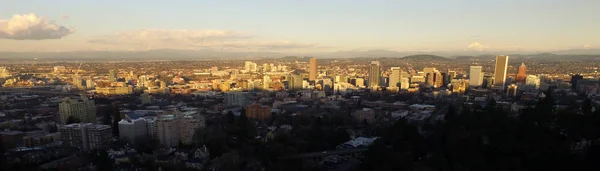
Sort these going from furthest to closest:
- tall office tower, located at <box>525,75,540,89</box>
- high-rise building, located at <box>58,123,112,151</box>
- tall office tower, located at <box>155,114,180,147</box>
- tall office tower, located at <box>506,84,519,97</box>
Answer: tall office tower, located at <box>525,75,540,89</box>
tall office tower, located at <box>506,84,519,97</box>
tall office tower, located at <box>155,114,180,147</box>
high-rise building, located at <box>58,123,112,151</box>

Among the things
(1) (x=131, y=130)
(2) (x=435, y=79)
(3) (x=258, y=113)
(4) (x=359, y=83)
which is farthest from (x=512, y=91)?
(1) (x=131, y=130)

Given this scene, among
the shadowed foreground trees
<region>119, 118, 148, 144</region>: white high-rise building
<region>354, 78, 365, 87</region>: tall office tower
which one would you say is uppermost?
the shadowed foreground trees

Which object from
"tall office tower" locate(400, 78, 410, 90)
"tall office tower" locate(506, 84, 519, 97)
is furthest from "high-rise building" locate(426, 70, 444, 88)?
"tall office tower" locate(506, 84, 519, 97)

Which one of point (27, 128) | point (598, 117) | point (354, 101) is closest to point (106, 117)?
point (27, 128)

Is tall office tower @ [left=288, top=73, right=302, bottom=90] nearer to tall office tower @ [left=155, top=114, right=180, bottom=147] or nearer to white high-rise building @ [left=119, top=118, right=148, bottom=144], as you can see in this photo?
white high-rise building @ [left=119, top=118, right=148, bottom=144]

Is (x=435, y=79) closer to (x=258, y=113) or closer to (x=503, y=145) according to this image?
(x=258, y=113)

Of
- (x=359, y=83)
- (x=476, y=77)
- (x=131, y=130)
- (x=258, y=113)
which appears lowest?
(x=359, y=83)

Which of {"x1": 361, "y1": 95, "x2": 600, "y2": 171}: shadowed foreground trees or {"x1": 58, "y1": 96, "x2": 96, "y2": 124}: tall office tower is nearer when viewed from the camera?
{"x1": 361, "y1": 95, "x2": 600, "y2": 171}: shadowed foreground trees

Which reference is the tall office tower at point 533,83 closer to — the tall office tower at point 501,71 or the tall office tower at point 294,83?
the tall office tower at point 501,71
